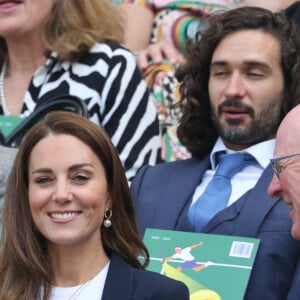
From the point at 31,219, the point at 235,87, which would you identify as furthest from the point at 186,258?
the point at 235,87

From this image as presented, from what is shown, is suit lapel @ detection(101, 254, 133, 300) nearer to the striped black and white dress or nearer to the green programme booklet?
the green programme booklet

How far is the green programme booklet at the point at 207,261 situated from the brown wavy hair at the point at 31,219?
0.25m

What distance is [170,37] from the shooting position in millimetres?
5715

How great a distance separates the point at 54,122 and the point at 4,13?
1398 mm


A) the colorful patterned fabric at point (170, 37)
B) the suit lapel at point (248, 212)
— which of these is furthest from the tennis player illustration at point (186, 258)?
the colorful patterned fabric at point (170, 37)

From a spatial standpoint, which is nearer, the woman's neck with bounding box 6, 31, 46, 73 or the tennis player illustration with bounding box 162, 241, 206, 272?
the tennis player illustration with bounding box 162, 241, 206, 272

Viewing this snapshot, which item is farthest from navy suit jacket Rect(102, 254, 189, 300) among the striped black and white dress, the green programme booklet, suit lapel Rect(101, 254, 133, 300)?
the striped black and white dress

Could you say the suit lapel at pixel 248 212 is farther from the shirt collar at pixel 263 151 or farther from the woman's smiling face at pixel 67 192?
the woman's smiling face at pixel 67 192

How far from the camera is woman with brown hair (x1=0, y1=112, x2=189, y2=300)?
3605mm

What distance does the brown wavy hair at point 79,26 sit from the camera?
4961 mm

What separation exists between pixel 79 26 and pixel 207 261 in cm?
151

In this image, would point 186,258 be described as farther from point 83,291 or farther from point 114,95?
point 114,95

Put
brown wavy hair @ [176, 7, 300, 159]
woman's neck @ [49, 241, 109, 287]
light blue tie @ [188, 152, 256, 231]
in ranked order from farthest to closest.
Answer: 1. brown wavy hair @ [176, 7, 300, 159]
2. light blue tie @ [188, 152, 256, 231]
3. woman's neck @ [49, 241, 109, 287]

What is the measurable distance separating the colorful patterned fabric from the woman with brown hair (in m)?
1.61
